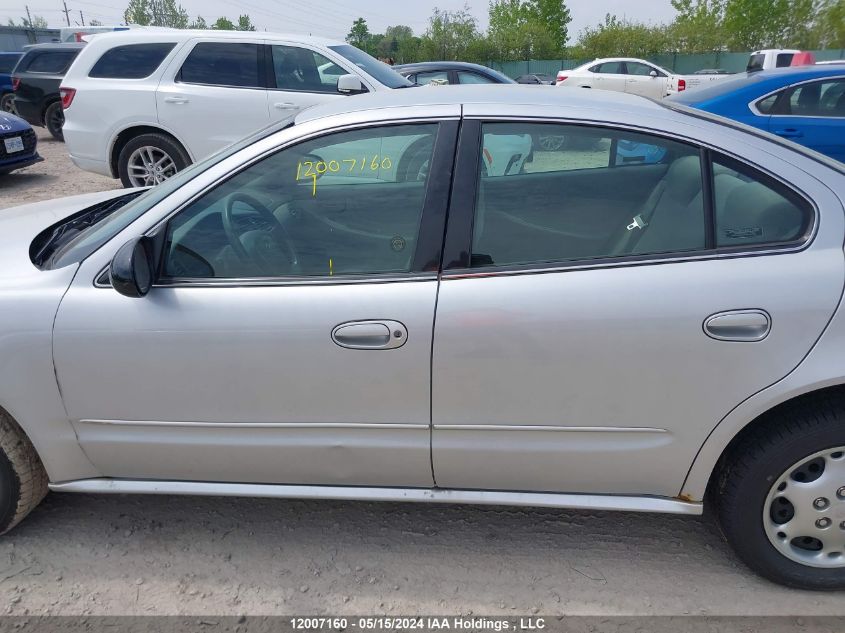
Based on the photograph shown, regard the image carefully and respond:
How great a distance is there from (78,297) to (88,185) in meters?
7.88

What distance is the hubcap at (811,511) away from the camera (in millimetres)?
2184

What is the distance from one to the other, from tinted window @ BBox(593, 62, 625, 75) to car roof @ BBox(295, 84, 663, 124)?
732 inches

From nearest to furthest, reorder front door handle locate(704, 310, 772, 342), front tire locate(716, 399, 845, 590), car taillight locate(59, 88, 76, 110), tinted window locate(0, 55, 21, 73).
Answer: front door handle locate(704, 310, 772, 342)
front tire locate(716, 399, 845, 590)
car taillight locate(59, 88, 76, 110)
tinted window locate(0, 55, 21, 73)

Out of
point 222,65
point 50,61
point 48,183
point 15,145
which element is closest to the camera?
point 222,65

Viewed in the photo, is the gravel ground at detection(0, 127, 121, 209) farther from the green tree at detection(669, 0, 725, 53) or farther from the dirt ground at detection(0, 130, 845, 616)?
the green tree at detection(669, 0, 725, 53)

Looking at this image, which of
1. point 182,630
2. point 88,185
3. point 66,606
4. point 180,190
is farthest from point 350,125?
point 88,185

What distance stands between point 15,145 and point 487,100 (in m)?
8.79

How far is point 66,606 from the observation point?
7.68 ft

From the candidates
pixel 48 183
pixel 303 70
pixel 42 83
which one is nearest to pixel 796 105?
pixel 303 70

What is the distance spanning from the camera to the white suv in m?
7.02

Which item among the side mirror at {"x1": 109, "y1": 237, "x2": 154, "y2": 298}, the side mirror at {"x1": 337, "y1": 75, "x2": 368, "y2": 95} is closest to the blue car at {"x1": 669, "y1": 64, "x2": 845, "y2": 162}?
the side mirror at {"x1": 337, "y1": 75, "x2": 368, "y2": 95}

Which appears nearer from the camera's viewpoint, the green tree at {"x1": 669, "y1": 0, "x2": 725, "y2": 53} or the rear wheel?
the rear wheel

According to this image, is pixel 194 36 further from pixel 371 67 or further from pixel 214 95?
pixel 371 67

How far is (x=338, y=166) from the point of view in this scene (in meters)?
2.45
